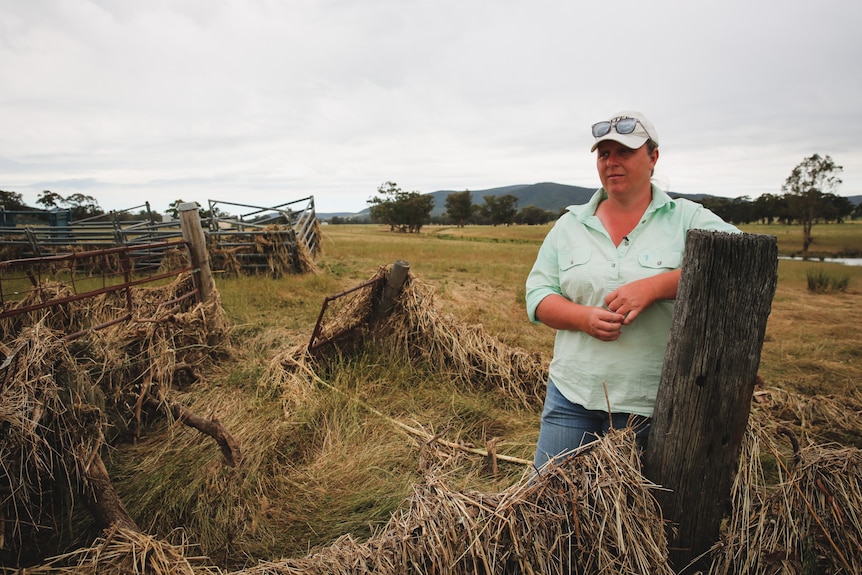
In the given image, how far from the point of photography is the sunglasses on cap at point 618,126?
171 centimetres

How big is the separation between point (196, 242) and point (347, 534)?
447cm

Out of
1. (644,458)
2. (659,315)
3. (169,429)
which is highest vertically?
(659,315)

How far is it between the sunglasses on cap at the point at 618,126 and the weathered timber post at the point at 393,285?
3.01 m

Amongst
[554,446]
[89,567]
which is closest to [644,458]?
[554,446]

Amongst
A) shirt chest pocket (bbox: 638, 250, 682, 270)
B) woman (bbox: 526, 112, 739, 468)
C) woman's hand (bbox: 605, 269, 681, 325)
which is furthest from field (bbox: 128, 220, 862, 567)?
shirt chest pocket (bbox: 638, 250, 682, 270)

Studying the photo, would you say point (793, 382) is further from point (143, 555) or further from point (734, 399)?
point (143, 555)

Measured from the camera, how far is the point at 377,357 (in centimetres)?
473

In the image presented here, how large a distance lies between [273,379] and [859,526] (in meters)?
3.91

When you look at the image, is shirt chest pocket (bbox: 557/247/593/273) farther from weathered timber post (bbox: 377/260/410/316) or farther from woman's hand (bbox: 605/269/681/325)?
weathered timber post (bbox: 377/260/410/316)

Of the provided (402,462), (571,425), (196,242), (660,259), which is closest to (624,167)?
(660,259)

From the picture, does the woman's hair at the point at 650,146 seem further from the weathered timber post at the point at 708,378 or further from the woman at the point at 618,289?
the weathered timber post at the point at 708,378

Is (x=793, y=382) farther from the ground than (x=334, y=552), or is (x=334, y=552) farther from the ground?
(x=334, y=552)

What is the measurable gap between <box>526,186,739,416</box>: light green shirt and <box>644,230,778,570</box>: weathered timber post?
0.12m

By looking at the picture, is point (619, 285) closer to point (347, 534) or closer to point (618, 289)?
point (618, 289)
